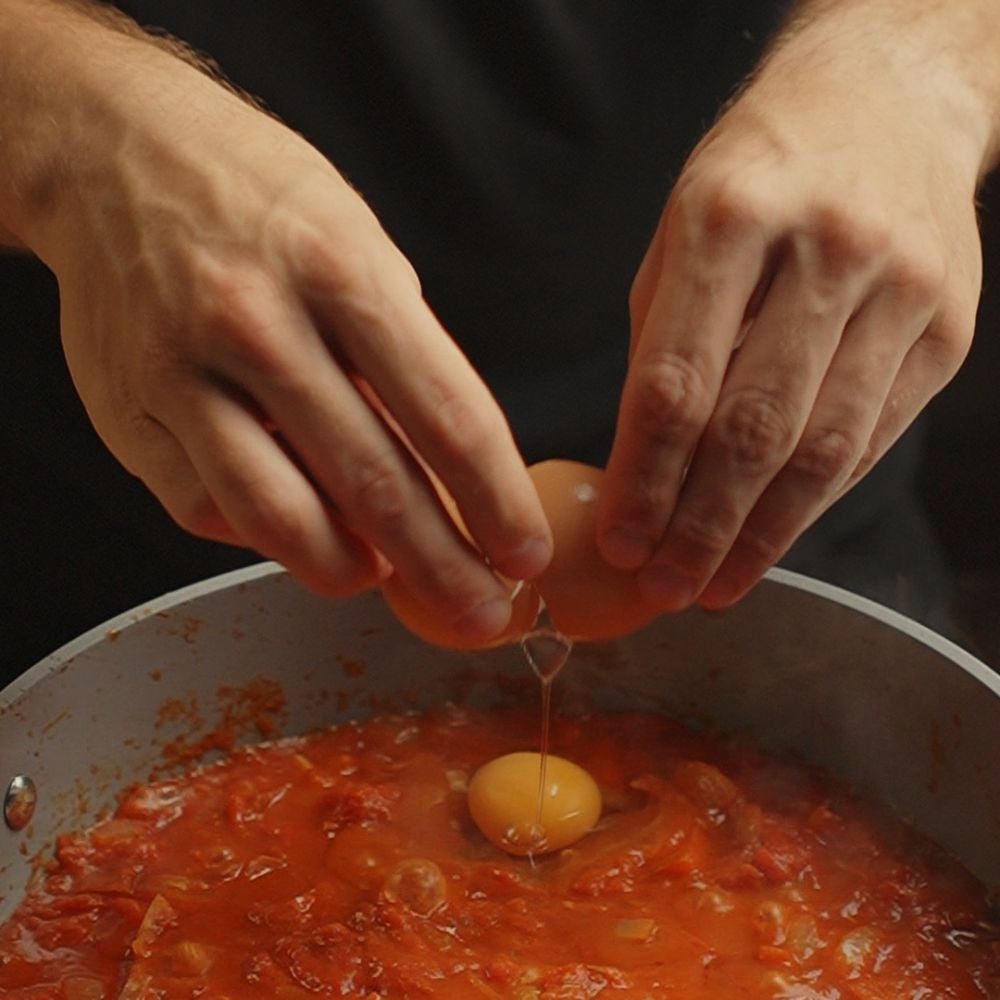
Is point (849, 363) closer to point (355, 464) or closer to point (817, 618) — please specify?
point (355, 464)

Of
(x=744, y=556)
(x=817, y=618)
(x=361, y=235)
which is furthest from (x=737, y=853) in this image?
(x=361, y=235)

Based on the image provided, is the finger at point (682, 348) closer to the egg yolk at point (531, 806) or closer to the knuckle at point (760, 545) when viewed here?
the knuckle at point (760, 545)

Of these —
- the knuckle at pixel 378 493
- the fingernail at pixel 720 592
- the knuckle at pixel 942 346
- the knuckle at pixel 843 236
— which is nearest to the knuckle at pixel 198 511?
the knuckle at pixel 378 493

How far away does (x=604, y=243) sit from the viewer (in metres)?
2.14

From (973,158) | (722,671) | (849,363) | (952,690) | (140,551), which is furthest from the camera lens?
(140,551)

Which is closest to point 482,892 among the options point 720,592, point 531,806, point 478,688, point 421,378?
point 531,806

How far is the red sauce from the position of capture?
1.67 meters

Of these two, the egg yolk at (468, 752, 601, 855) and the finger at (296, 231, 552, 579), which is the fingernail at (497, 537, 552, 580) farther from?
the egg yolk at (468, 752, 601, 855)

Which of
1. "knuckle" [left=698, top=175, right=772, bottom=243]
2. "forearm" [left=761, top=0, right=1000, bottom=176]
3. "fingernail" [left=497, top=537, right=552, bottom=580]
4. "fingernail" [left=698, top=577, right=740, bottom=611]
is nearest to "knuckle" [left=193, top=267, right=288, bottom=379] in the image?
"fingernail" [left=497, top=537, right=552, bottom=580]

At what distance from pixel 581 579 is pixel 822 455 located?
0.28 meters

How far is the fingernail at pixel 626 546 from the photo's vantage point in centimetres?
139

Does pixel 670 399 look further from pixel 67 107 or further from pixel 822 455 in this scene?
pixel 67 107

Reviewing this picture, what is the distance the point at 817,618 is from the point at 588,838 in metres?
0.40

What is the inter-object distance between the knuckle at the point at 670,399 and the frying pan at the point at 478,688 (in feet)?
2.17
